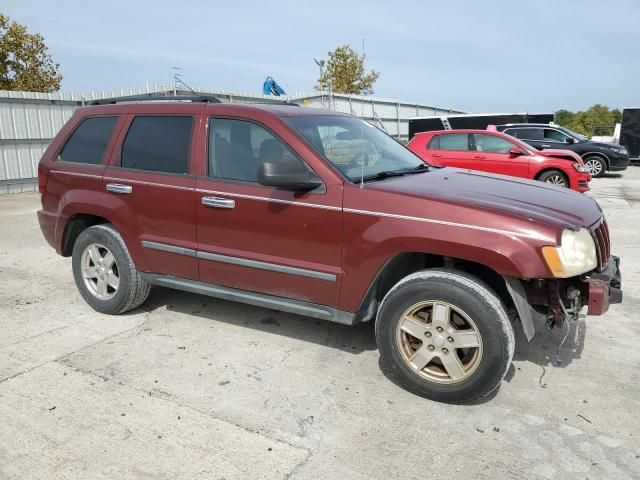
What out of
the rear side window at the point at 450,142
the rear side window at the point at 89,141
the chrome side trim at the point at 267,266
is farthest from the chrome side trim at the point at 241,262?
the rear side window at the point at 450,142

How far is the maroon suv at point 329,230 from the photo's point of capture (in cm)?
306

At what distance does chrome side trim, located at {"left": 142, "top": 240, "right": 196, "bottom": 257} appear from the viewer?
4030mm

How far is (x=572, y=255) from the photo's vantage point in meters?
2.98

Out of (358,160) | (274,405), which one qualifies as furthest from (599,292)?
(274,405)

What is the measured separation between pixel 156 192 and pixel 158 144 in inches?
15.8

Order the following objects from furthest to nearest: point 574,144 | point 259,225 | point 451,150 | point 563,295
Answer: point 574,144 → point 451,150 → point 259,225 → point 563,295

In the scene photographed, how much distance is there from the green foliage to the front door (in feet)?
98.5

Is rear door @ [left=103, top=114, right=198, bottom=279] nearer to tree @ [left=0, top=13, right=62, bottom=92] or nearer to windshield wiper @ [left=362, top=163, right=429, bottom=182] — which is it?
windshield wiper @ [left=362, top=163, right=429, bottom=182]

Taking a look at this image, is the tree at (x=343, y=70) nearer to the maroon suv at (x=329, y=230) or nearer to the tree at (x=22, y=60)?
the tree at (x=22, y=60)

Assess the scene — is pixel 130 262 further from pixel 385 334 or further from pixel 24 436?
pixel 385 334

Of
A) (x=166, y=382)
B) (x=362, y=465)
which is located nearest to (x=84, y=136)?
(x=166, y=382)

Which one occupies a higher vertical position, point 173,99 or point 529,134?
point 173,99

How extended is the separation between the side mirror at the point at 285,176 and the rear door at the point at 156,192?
0.85 metres

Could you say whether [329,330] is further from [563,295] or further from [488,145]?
[488,145]
